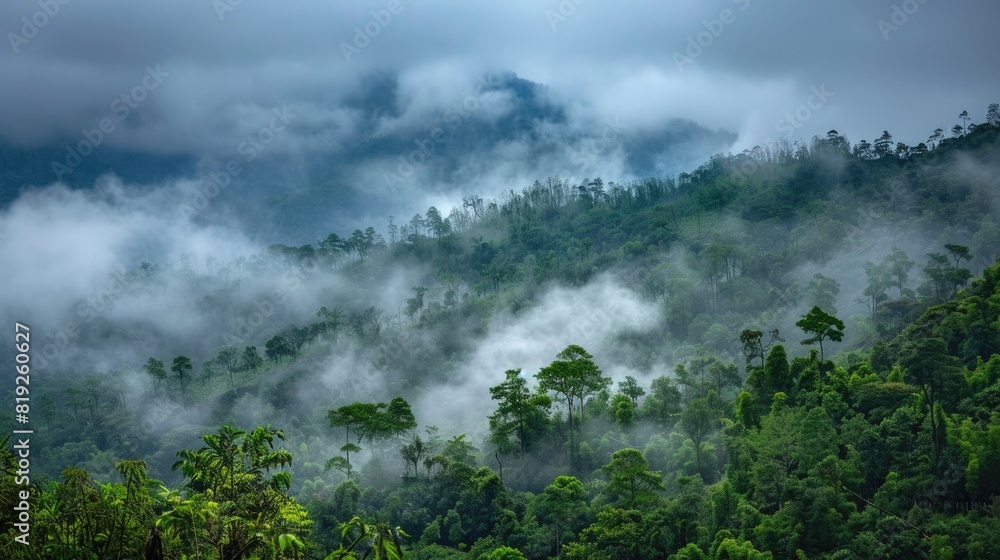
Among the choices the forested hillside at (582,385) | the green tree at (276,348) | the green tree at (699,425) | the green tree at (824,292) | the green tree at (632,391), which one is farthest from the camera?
the green tree at (276,348)

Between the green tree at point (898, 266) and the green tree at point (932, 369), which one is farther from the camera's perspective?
the green tree at point (898, 266)

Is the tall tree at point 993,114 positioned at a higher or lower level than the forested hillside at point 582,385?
higher

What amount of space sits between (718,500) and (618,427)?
17098 mm

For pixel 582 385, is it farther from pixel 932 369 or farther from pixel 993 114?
pixel 993 114

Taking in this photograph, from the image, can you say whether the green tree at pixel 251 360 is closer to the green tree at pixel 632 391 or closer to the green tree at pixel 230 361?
the green tree at pixel 230 361

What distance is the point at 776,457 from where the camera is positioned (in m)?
38.6

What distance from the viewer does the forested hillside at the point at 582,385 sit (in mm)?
30844

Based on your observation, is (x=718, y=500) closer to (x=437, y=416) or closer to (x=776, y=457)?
(x=776, y=457)

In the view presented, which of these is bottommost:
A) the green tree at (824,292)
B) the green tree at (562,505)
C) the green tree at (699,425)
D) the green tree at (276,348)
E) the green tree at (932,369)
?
the green tree at (562,505)

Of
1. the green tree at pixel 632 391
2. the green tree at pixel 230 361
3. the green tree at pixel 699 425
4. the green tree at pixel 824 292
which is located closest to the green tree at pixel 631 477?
the green tree at pixel 699 425

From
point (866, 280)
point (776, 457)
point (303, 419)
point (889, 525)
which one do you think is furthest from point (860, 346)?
point (303, 419)

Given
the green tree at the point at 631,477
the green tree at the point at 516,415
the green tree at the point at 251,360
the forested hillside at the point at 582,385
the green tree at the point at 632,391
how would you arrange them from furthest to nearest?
1. the green tree at the point at 251,360
2. the green tree at the point at 632,391
3. the green tree at the point at 516,415
4. the green tree at the point at 631,477
5. the forested hillside at the point at 582,385

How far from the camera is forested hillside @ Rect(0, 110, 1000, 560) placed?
101ft

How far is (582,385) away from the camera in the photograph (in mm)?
54469
